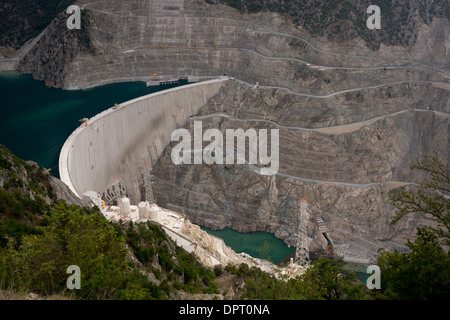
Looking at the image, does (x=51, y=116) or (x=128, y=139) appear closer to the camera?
(x=128, y=139)

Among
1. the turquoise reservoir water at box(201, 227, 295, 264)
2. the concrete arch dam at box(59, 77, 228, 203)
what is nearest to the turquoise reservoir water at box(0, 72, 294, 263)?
the turquoise reservoir water at box(201, 227, 295, 264)

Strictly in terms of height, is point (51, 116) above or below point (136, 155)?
above

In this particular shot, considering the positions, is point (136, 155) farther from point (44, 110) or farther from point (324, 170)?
point (324, 170)

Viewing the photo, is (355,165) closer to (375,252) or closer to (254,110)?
(375,252)

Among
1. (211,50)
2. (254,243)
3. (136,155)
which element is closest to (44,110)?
(136,155)

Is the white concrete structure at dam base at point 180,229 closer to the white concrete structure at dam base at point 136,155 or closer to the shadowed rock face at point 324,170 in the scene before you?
the white concrete structure at dam base at point 136,155

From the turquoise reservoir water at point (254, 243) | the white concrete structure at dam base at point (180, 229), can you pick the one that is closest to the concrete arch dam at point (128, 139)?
the white concrete structure at dam base at point (180, 229)

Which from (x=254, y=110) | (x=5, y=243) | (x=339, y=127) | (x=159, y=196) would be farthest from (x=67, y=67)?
(x=5, y=243)
